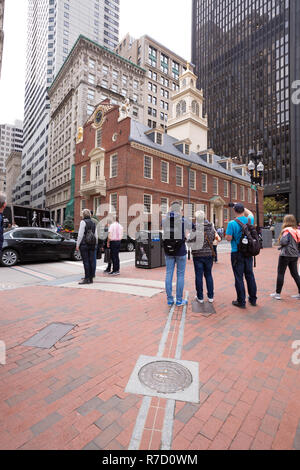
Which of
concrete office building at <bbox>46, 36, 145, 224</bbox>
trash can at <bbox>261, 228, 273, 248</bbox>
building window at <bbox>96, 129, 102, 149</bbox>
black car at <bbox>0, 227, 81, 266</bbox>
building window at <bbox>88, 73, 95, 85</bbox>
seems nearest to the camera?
black car at <bbox>0, 227, 81, 266</bbox>

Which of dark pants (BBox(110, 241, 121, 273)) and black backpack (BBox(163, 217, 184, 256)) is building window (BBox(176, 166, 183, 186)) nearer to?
dark pants (BBox(110, 241, 121, 273))

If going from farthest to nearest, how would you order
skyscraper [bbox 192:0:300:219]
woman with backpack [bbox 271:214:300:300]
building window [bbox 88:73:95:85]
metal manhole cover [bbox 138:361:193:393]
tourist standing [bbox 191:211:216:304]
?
skyscraper [bbox 192:0:300:219] < building window [bbox 88:73:95:85] < woman with backpack [bbox 271:214:300:300] < tourist standing [bbox 191:211:216:304] < metal manhole cover [bbox 138:361:193:393]

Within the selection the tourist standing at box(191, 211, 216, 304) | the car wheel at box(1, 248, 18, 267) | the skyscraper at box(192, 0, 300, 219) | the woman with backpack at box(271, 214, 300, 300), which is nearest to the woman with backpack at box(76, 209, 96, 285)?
the tourist standing at box(191, 211, 216, 304)

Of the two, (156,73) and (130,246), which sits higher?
(156,73)

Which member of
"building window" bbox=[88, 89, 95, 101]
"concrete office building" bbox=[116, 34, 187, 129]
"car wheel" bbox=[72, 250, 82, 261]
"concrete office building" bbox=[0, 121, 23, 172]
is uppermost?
"concrete office building" bbox=[0, 121, 23, 172]

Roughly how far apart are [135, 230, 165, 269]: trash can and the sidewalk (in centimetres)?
470

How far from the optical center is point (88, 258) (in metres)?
6.79

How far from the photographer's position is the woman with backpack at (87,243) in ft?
21.8

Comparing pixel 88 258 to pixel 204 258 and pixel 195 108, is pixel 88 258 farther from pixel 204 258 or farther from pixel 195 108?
pixel 195 108

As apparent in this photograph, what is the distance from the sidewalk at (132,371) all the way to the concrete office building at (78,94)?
41667mm

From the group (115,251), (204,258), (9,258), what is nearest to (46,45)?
(9,258)

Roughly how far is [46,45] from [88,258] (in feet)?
284

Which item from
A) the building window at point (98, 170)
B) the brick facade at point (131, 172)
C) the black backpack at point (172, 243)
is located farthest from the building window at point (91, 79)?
the black backpack at point (172, 243)

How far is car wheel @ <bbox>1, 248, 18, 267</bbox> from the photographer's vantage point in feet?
29.9
